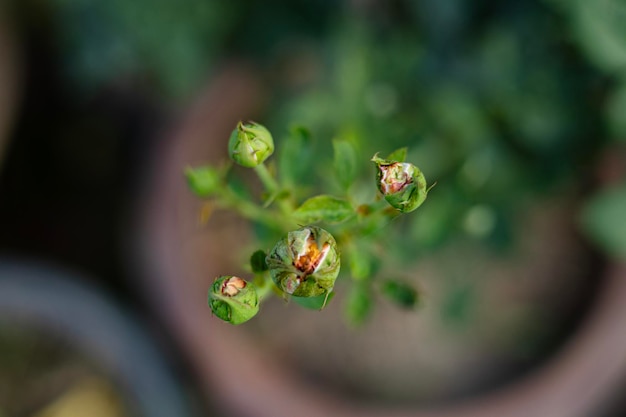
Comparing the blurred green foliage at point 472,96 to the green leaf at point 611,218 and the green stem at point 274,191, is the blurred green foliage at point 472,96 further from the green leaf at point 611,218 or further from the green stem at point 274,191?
the green stem at point 274,191

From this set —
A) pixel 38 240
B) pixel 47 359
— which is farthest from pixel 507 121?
pixel 38 240

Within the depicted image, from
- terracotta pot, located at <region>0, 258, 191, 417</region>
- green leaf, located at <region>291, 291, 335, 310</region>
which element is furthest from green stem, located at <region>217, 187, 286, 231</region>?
terracotta pot, located at <region>0, 258, 191, 417</region>

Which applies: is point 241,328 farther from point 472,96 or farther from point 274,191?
point 274,191

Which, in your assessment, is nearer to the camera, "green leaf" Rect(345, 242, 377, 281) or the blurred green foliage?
"green leaf" Rect(345, 242, 377, 281)

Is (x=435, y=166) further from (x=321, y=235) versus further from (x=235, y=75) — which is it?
(x=321, y=235)

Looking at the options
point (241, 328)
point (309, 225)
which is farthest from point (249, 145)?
point (241, 328)

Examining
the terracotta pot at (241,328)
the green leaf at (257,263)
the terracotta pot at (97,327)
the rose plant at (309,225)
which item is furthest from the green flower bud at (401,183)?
the terracotta pot at (97,327)

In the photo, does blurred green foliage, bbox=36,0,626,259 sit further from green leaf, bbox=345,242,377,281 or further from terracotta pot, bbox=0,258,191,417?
terracotta pot, bbox=0,258,191,417
